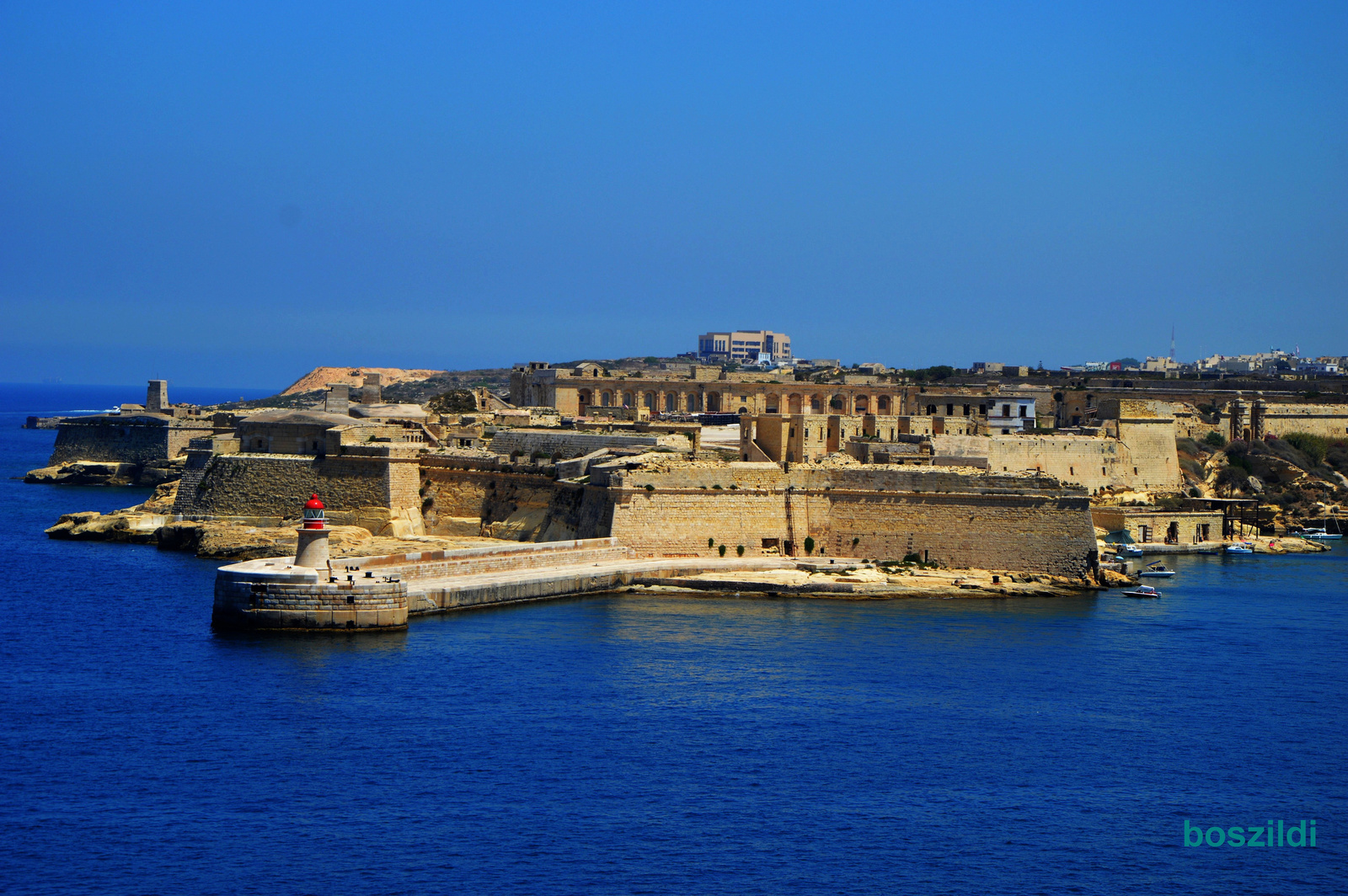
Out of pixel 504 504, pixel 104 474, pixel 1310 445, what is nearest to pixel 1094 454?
pixel 1310 445

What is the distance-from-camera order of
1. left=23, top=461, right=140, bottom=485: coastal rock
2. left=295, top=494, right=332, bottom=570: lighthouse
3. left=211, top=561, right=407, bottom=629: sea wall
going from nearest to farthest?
left=211, top=561, right=407, bottom=629: sea wall → left=295, top=494, right=332, bottom=570: lighthouse → left=23, top=461, right=140, bottom=485: coastal rock

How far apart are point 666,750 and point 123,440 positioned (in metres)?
40.8

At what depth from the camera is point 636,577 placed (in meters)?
27.7

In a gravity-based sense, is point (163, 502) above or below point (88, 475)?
below

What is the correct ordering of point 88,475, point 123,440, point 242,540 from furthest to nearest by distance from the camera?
point 123,440 → point 88,475 → point 242,540

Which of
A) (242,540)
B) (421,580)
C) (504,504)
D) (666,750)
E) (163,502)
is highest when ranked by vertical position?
(504,504)

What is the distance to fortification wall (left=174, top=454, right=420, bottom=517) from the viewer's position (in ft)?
107

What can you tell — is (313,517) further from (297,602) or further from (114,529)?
(114,529)

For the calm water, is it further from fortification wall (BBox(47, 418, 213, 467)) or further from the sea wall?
fortification wall (BBox(47, 418, 213, 467))

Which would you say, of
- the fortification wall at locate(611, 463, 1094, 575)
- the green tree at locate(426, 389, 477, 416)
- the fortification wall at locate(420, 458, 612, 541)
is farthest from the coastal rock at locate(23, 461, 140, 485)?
the fortification wall at locate(611, 463, 1094, 575)

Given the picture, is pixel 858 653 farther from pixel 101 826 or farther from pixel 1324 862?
pixel 101 826

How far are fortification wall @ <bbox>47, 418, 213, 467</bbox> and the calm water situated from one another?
26.6 meters

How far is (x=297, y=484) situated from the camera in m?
33.0

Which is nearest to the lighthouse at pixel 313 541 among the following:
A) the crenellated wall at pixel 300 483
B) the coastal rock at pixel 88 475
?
the crenellated wall at pixel 300 483
